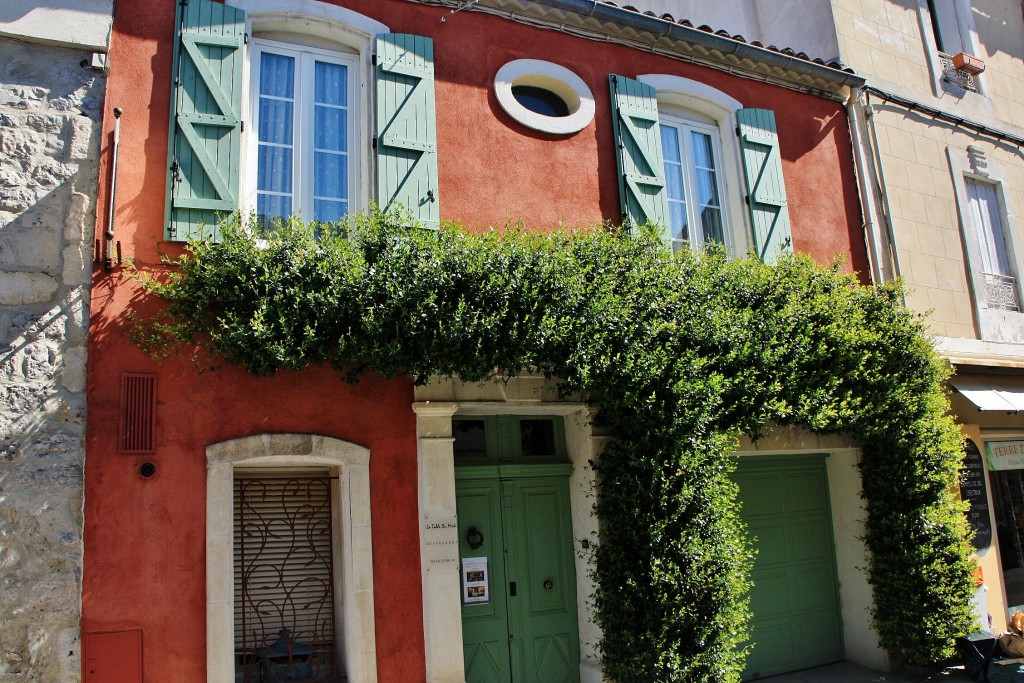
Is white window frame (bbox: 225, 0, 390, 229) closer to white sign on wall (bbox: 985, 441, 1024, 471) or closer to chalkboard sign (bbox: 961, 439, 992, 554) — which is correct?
chalkboard sign (bbox: 961, 439, 992, 554)

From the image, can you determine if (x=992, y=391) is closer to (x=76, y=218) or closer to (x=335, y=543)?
(x=335, y=543)

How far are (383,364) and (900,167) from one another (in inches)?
283

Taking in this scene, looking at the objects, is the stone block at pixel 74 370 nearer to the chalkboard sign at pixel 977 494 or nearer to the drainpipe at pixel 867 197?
the drainpipe at pixel 867 197

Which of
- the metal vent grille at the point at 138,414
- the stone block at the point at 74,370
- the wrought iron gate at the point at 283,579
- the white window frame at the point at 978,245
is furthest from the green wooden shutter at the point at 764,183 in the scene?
the stone block at the point at 74,370

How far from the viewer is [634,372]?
20.7 feet

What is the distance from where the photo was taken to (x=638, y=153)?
796 cm

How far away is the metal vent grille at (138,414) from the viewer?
557 cm

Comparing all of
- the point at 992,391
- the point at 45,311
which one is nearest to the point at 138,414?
the point at 45,311

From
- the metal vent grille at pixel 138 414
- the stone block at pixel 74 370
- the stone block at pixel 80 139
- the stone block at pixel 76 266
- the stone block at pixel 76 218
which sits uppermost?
the stone block at pixel 80 139

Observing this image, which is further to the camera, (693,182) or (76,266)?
(693,182)

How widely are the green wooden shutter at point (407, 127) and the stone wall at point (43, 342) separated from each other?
2.11m

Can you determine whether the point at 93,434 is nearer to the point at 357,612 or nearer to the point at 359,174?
the point at 357,612

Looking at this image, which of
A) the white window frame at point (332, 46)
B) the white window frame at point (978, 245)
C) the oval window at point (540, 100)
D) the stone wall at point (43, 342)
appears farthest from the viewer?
the white window frame at point (978, 245)

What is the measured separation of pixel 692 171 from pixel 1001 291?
182 inches
